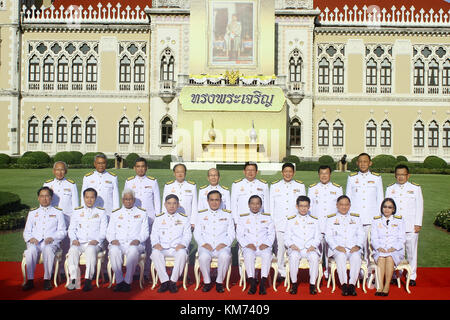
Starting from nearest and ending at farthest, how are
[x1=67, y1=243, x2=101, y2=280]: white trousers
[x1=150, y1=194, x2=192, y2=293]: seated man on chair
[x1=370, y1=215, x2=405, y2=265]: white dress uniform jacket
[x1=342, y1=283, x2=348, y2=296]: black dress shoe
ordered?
1. [x1=342, y1=283, x2=348, y2=296]: black dress shoe
2. [x1=67, y1=243, x2=101, y2=280]: white trousers
3. [x1=150, y1=194, x2=192, y2=293]: seated man on chair
4. [x1=370, y1=215, x2=405, y2=265]: white dress uniform jacket

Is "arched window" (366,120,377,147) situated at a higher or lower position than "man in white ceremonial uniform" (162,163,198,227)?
higher

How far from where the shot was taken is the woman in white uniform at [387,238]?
7340mm

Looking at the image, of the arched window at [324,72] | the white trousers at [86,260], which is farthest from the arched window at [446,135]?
the white trousers at [86,260]

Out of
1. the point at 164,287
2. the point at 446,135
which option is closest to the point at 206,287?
the point at 164,287

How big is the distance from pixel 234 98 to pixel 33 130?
15.5 meters

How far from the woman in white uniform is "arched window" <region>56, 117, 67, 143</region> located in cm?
3082

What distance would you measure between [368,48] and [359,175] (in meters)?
28.4

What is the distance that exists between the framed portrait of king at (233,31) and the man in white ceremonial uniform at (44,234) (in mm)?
26113

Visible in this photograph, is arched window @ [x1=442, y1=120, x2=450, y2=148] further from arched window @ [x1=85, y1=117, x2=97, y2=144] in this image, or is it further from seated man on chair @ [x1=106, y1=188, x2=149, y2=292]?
seated man on chair @ [x1=106, y1=188, x2=149, y2=292]

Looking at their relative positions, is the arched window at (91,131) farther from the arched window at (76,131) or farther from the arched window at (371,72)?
the arched window at (371,72)

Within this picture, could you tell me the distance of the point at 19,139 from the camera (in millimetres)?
34875

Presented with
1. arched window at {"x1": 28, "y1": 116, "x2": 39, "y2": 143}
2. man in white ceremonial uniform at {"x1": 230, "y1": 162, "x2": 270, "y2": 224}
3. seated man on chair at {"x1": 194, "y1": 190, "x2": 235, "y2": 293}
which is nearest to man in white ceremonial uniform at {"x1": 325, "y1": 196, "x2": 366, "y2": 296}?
man in white ceremonial uniform at {"x1": 230, "y1": 162, "x2": 270, "y2": 224}

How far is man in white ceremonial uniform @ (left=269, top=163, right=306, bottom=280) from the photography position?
847 cm
